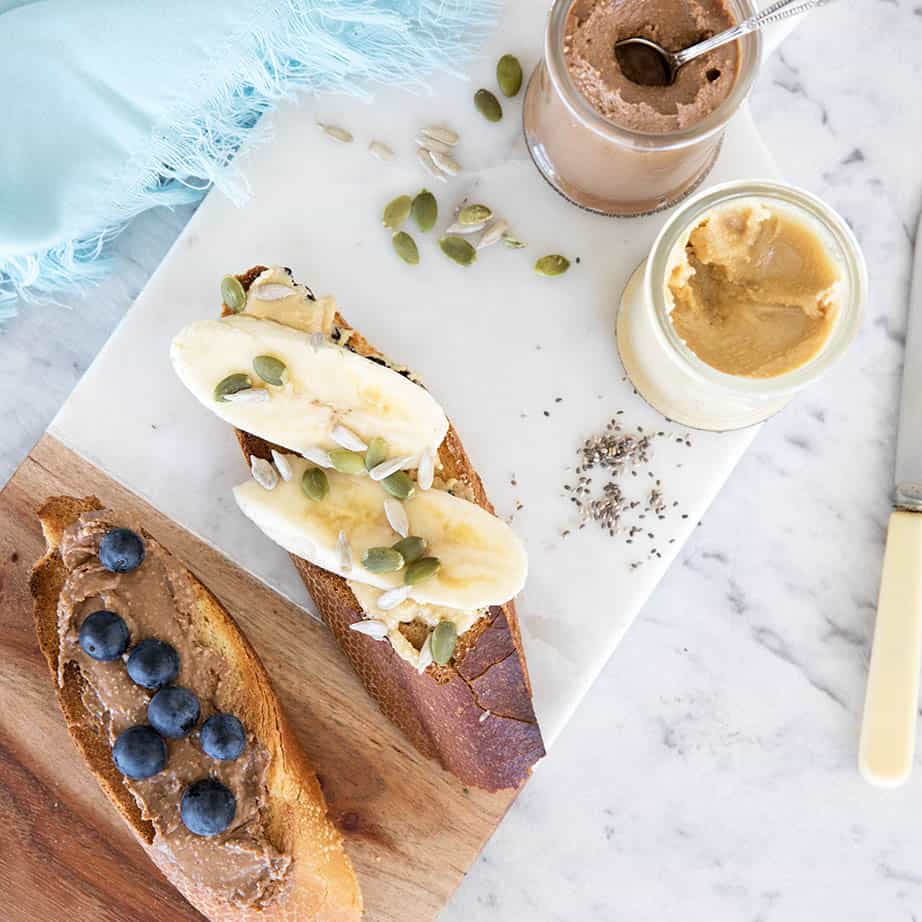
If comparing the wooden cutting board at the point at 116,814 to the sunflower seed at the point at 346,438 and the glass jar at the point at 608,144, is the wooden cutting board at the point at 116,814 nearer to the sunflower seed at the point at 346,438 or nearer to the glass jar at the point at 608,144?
the sunflower seed at the point at 346,438

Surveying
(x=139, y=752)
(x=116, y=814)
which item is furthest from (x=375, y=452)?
(x=116, y=814)

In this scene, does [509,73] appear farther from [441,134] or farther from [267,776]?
[267,776]

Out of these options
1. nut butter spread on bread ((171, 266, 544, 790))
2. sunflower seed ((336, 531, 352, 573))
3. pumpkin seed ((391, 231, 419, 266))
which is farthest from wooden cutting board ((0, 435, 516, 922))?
pumpkin seed ((391, 231, 419, 266))

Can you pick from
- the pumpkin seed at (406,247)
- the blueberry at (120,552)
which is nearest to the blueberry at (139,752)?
the blueberry at (120,552)

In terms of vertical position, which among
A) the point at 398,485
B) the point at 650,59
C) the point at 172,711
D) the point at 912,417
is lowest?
the point at 172,711

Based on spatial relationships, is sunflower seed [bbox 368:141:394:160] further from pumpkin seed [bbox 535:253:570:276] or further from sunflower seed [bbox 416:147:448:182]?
pumpkin seed [bbox 535:253:570:276]

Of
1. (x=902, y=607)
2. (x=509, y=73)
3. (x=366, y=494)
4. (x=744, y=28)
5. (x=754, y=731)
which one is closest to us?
(x=744, y=28)

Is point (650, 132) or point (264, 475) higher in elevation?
point (650, 132)

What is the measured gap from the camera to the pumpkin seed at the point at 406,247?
182 cm

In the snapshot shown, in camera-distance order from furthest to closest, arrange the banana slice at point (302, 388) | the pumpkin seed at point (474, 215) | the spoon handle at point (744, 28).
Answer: the pumpkin seed at point (474, 215) < the banana slice at point (302, 388) < the spoon handle at point (744, 28)

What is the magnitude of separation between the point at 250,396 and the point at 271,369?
→ 0.05m

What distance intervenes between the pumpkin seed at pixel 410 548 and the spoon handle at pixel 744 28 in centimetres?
82

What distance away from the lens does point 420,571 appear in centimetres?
152

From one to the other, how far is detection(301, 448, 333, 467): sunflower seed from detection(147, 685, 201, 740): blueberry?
1.30 feet
